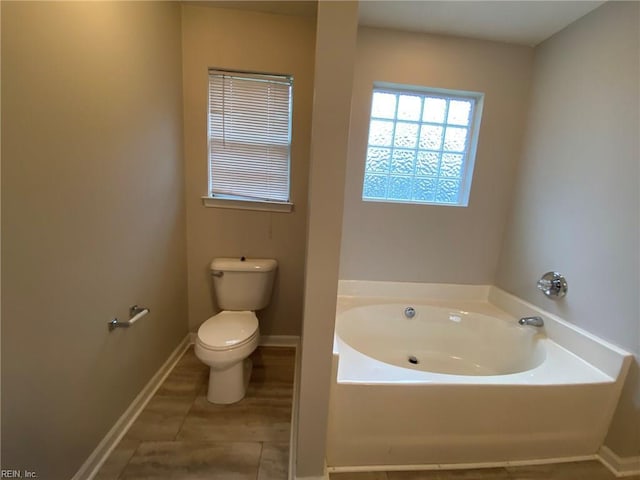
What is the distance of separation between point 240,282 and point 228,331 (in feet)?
1.26

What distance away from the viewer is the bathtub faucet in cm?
168

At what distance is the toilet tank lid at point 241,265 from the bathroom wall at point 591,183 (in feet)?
6.11

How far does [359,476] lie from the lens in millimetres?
1214

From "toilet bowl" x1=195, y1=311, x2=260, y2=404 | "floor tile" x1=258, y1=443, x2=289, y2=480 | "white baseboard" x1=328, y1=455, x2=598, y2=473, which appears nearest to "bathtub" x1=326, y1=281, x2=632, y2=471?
"white baseboard" x1=328, y1=455, x2=598, y2=473

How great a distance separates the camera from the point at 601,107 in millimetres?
1413

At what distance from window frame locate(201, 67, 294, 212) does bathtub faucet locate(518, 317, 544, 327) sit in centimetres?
179

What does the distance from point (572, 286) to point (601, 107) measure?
3.29 ft

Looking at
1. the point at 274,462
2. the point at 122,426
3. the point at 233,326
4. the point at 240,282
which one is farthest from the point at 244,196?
the point at 274,462

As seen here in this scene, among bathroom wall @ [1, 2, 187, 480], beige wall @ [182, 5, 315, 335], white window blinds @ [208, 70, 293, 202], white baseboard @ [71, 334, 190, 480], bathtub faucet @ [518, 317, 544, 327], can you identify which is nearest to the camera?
bathroom wall @ [1, 2, 187, 480]

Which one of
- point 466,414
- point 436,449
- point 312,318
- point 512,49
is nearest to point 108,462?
point 312,318

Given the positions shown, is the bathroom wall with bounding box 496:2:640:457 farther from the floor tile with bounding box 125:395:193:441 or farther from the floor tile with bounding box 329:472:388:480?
the floor tile with bounding box 125:395:193:441

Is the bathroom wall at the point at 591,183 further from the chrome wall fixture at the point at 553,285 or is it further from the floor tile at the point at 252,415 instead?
the floor tile at the point at 252,415

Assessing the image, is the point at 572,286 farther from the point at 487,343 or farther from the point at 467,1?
the point at 467,1

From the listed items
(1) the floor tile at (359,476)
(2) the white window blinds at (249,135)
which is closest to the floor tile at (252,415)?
(1) the floor tile at (359,476)
